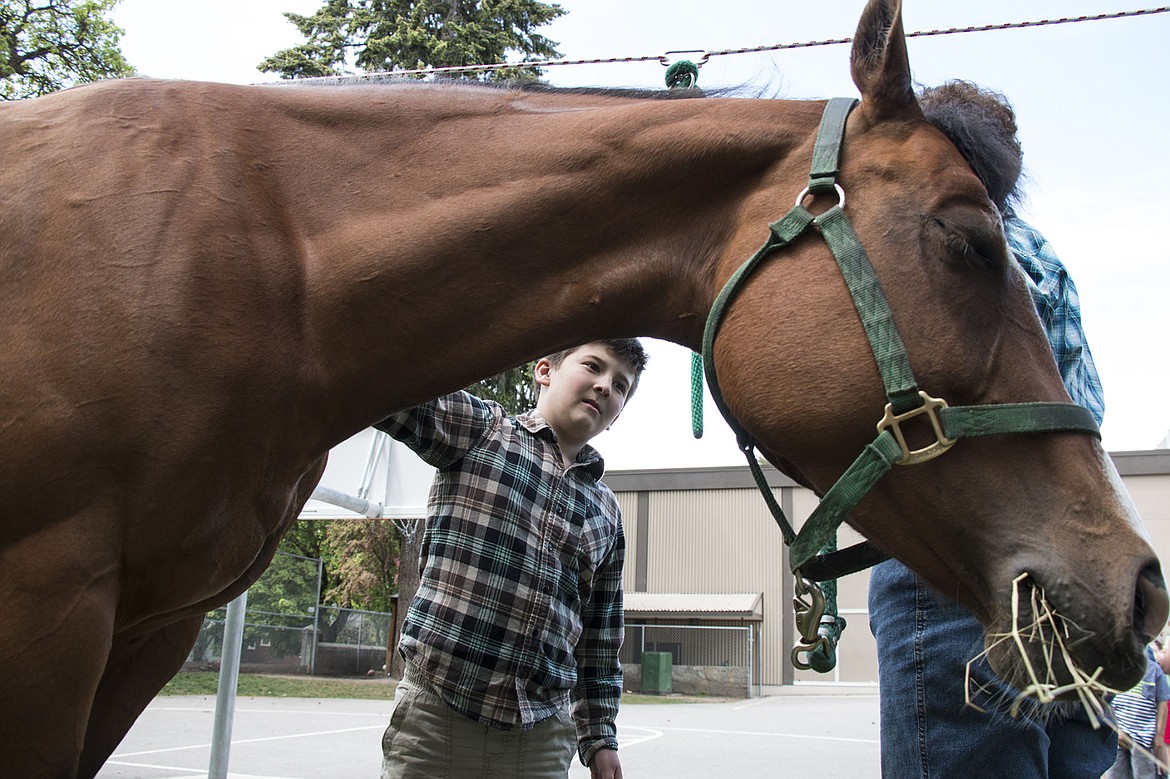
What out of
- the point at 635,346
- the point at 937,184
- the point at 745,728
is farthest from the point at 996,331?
the point at 745,728

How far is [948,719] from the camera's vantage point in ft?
7.28

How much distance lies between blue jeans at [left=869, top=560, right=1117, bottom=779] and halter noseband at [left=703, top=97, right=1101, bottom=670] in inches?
14.9

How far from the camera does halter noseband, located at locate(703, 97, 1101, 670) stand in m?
Result: 1.61

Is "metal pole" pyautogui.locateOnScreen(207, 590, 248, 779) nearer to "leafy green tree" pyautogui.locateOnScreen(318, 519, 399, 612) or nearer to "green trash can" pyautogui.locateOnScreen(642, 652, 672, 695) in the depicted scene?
"green trash can" pyautogui.locateOnScreen(642, 652, 672, 695)

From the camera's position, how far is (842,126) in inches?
74.5

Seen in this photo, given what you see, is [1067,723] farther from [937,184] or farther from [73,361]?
[73,361]

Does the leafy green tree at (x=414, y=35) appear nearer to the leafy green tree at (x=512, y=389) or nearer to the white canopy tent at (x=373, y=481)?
the leafy green tree at (x=512, y=389)

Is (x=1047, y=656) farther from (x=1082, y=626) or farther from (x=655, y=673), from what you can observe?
(x=655, y=673)

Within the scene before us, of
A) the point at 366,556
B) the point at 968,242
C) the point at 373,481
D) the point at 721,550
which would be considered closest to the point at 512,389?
the point at 366,556

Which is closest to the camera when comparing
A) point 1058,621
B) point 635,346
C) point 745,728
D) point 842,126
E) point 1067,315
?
point 1058,621

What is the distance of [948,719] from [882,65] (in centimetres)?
Result: 149

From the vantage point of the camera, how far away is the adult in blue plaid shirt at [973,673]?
2129 millimetres

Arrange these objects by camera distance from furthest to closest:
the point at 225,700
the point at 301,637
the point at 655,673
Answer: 1. the point at 655,673
2. the point at 301,637
3. the point at 225,700

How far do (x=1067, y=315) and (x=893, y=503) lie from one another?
3.03 ft
